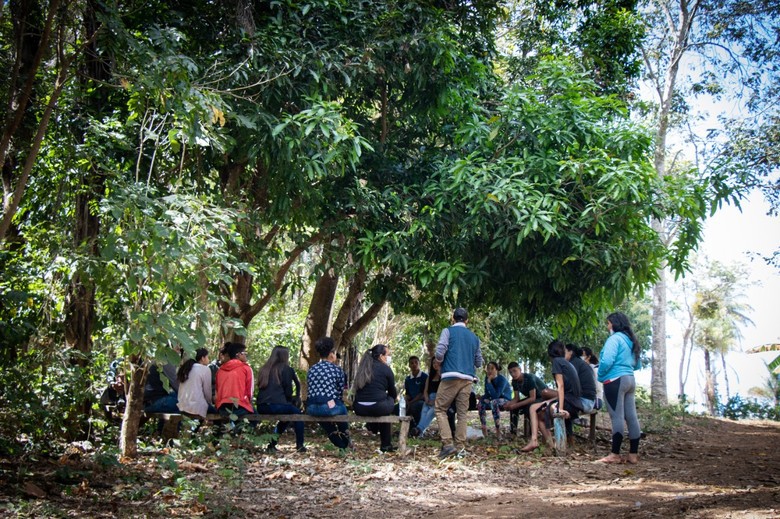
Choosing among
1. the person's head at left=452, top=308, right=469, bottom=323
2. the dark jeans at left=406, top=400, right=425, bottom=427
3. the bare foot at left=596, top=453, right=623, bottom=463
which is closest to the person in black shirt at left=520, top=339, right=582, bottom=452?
the bare foot at left=596, top=453, right=623, bottom=463

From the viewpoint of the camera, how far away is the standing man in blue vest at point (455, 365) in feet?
32.0

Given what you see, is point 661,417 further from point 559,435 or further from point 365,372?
point 365,372

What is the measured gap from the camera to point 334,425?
1016 centimetres

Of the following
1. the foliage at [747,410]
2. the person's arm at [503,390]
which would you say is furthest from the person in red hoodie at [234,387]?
the foliage at [747,410]

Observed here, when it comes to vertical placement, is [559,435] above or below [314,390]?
below

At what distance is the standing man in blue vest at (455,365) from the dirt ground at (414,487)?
0.53 metres

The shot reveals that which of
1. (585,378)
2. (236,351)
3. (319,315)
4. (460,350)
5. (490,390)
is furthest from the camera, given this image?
(319,315)

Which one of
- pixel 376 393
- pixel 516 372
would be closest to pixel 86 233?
pixel 376 393

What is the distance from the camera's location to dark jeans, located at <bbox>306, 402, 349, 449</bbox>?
986 cm

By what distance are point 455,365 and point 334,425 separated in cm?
189

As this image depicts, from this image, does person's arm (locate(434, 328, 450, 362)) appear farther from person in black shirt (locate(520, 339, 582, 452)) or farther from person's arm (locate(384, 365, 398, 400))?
person in black shirt (locate(520, 339, 582, 452))

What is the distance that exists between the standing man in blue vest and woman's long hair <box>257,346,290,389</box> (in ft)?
7.33

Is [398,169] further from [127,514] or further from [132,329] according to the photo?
[127,514]

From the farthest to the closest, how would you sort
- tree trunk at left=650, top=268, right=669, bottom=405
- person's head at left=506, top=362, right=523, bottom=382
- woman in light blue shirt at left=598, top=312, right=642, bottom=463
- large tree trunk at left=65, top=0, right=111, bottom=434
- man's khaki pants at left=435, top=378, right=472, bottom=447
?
1. tree trunk at left=650, top=268, right=669, bottom=405
2. person's head at left=506, top=362, right=523, bottom=382
3. man's khaki pants at left=435, top=378, right=472, bottom=447
4. woman in light blue shirt at left=598, top=312, right=642, bottom=463
5. large tree trunk at left=65, top=0, right=111, bottom=434
